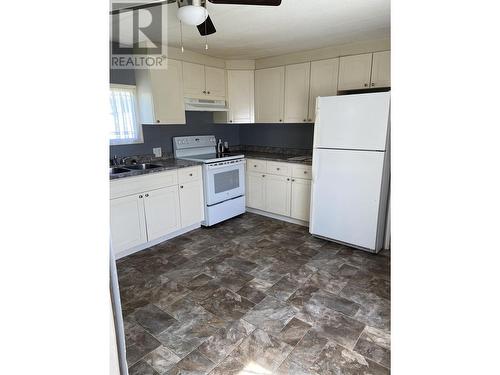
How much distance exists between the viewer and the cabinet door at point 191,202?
3.35 m

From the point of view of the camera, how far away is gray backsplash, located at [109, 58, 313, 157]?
3.33 metres

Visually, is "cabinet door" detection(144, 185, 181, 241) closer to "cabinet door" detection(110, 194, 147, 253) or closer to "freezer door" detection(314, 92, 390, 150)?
"cabinet door" detection(110, 194, 147, 253)

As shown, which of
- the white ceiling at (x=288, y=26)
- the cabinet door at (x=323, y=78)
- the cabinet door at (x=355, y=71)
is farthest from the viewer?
the cabinet door at (x=323, y=78)

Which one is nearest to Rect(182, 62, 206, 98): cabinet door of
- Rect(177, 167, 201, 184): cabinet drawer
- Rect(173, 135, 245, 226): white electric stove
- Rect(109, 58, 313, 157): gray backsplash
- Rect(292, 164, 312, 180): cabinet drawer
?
Rect(109, 58, 313, 157): gray backsplash

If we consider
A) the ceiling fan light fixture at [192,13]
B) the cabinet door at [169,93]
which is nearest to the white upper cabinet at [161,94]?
the cabinet door at [169,93]

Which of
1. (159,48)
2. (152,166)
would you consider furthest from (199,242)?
(159,48)

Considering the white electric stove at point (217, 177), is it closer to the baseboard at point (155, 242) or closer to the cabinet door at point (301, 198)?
the baseboard at point (155, 242)

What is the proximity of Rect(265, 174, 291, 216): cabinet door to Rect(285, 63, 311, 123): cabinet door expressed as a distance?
34.5 inches

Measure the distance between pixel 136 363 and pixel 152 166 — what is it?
2.11 m

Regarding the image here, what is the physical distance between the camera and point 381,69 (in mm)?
3066

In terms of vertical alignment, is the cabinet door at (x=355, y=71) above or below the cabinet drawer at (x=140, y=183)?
above
